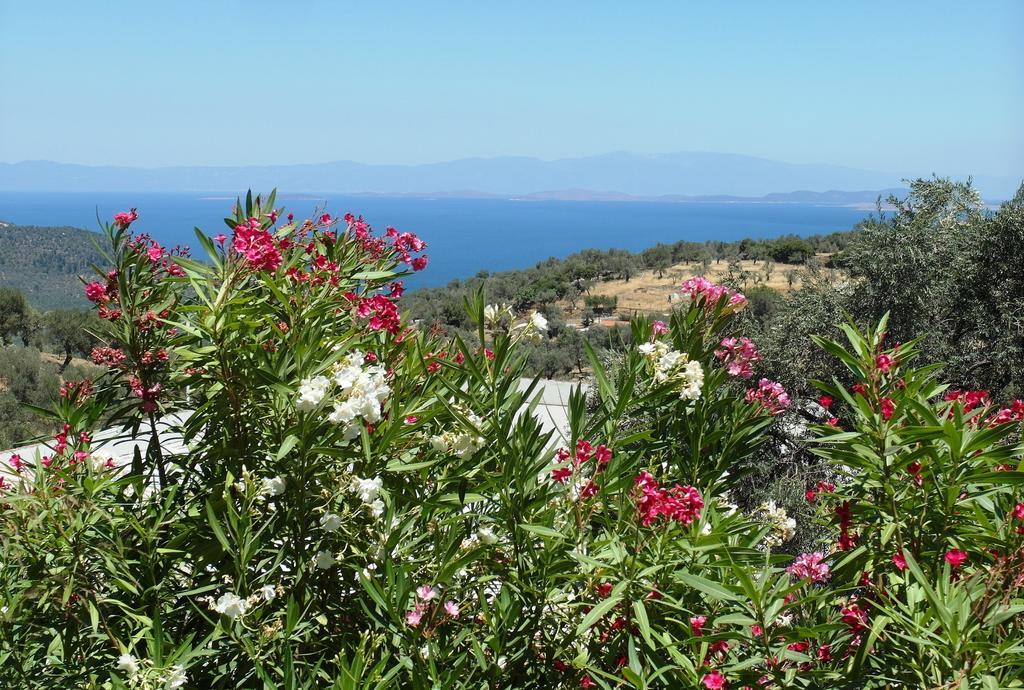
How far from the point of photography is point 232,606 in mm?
1612

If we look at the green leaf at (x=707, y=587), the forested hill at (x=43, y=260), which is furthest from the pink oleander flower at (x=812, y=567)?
the forested hill at (x=43, y=260)

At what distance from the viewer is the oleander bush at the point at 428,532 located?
1.62 m

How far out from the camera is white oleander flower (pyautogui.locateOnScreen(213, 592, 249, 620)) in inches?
63.2

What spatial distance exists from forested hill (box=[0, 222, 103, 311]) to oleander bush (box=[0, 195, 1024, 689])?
4560 centimetres

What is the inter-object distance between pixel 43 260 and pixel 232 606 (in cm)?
6156

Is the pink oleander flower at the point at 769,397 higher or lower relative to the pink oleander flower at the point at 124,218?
lower

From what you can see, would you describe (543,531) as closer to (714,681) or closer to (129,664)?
(714,681)

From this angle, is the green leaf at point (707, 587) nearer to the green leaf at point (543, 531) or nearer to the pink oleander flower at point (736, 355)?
the green leaf at point (543, 531)

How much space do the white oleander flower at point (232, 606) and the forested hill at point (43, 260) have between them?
4609 cm

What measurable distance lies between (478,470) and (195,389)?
31.9 inches

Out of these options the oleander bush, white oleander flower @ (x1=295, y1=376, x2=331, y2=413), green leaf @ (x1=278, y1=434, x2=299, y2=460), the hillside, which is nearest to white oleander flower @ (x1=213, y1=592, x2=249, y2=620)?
the oleander bush

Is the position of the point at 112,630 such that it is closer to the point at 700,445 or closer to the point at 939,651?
the point at 700,445

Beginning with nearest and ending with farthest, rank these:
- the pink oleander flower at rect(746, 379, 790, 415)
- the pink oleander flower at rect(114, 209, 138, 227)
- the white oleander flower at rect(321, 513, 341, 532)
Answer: the white oleander flower at rect(321, 513, 341, 532) < the pink oleander flower at rect(114, 209, 138, 227) < the pink oleander flower at rect(746, 379, 790, 415)

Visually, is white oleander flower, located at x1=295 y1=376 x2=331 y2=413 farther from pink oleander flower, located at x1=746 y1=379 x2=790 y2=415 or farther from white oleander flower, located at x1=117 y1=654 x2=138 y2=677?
pink oleander flower, located at x1=746 y1=379 x2=790 y2=415
